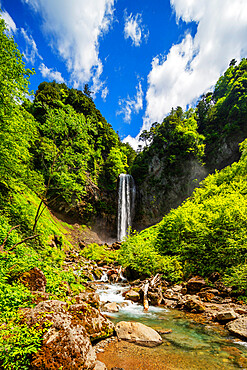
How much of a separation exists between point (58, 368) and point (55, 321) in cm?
57

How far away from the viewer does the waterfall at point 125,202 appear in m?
33.8

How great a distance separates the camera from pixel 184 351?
3695mm

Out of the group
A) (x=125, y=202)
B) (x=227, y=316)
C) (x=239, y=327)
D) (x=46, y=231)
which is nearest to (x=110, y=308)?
(x=227, y=316)

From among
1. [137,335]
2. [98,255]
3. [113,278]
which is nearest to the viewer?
[137,335]

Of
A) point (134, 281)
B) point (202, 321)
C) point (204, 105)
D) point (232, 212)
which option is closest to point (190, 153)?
point (204, 105)

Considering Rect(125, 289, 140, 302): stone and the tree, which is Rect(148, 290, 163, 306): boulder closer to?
Rect(125, 289, 140, 302): stone

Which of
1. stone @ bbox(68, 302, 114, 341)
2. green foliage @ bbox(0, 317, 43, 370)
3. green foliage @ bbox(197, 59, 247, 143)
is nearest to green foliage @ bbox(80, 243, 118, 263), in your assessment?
stone @ bbox(68, 302, 114, 341)

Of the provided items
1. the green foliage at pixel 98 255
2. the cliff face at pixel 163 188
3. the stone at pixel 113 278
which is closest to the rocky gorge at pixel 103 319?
the stone at pixel 113 278

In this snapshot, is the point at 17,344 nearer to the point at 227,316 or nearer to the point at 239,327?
the point at 239,327

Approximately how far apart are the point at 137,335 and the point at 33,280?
117 inches

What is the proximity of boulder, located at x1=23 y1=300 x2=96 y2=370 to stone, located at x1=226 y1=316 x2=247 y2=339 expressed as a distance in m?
4.05

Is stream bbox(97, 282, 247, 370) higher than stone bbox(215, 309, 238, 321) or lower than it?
lower

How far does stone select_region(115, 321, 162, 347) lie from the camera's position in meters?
3.91

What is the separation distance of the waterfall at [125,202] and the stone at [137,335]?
29128 millimetres
